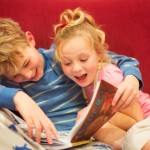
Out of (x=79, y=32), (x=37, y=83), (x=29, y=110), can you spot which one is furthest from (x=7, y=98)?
(x=79, y=32)

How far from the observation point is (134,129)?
0.98 meters

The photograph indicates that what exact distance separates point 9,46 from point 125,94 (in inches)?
15.3

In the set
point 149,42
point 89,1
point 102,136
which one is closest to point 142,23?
point 149,42

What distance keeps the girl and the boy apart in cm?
6

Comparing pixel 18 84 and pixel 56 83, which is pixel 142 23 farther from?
pixel 18 84

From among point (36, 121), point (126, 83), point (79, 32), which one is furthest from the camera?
point (79, 32)

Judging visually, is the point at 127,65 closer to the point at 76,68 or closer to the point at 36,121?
the point at 76,68

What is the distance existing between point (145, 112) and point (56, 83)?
32 centimetres

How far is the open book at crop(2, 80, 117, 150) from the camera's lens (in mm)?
925

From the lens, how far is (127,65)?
1.18 m

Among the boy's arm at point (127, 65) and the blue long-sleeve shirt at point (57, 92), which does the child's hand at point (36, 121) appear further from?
the boy's arm at point (127, 65)

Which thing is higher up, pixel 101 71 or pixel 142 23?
pixel 142 23

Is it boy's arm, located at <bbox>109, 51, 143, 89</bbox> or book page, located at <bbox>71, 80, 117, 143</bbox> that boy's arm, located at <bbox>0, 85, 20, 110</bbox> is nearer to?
book page, located at <bbox>71, 80, 117, 143</bbox>

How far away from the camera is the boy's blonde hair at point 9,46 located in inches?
42.6
